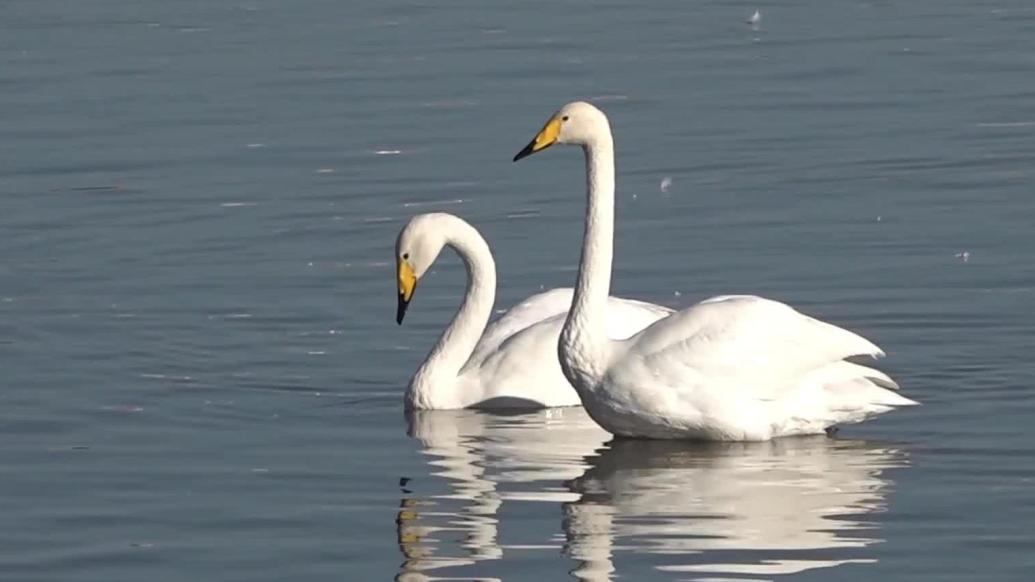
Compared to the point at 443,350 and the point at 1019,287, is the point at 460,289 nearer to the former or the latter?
the point at 443,350

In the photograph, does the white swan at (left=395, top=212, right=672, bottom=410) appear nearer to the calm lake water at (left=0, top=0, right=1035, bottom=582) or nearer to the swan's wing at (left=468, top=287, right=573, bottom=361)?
the swan's wing at (left=468, top=287, right=573, bottom=361)

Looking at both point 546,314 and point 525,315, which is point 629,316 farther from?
point 525,315

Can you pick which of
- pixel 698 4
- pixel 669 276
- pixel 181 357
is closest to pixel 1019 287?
pixel 669 276

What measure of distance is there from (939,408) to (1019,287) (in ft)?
6.21

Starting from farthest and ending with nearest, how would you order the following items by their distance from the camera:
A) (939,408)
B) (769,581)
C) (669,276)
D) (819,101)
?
(819,101) < (669,276) < (939,408) < (769,581)

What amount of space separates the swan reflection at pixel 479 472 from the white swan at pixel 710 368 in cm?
33

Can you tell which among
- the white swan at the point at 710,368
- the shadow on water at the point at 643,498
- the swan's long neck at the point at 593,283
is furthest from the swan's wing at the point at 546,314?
the white swan at the point at 710,368

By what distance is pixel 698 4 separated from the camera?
858 inches

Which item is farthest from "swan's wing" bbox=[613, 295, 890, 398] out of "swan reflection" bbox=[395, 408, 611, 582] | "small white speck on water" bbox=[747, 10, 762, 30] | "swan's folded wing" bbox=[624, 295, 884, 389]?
"small white speck on water" bbox=[747, 10, 762, 30]

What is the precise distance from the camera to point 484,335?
13094 millimetres

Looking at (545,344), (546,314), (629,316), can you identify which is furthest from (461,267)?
(629,316)

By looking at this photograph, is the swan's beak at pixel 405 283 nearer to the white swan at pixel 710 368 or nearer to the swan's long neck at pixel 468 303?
the swan's long neck at pixel 468 303

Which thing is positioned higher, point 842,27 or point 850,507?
point 842,27

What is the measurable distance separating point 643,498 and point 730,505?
15.9 inches
